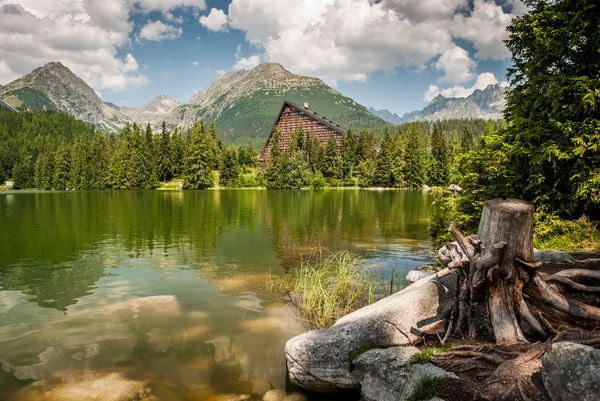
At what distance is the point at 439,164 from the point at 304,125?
49190 millimetres

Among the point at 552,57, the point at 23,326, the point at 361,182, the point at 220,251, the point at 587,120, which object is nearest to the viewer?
the point at 23,326

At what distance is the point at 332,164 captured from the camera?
101625mm

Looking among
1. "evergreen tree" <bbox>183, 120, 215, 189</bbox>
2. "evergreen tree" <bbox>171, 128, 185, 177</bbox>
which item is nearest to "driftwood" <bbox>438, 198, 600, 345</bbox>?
"evergreen tree" <bbox>183, 120, 215, 189</bbox>

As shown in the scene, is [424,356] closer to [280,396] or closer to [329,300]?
[280,396]

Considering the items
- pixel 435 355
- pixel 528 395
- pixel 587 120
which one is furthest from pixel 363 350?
pixel 587 120

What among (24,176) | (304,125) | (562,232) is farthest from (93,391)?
(24,176)

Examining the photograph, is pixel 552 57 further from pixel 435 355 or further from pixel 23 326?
pixel 23 326

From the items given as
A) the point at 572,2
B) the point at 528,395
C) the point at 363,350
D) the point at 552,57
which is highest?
the point at 572,2

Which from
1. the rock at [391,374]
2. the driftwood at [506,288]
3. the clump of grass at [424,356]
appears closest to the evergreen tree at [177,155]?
the rock at [391,374]

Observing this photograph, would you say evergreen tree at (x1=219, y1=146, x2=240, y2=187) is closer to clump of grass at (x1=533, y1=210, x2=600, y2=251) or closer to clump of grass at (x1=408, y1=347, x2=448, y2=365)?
clump of grass at (x1=533, y1=210, x2=600, y2=251)

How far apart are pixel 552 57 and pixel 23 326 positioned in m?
18.5

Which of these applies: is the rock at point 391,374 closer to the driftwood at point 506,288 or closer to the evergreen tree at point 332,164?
the driftwood at point 506,288

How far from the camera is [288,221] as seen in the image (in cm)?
3077

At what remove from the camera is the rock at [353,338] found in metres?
6.25
